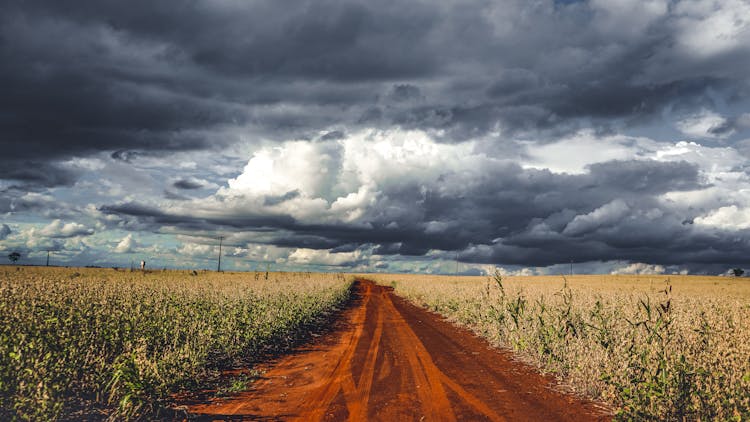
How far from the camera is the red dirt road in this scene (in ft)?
23.6

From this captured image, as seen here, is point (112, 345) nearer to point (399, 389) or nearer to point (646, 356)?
point (399, 389)

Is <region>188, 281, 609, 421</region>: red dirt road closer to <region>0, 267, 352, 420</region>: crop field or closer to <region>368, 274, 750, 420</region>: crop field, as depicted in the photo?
<region>368, 274, 750, 420</region>: crop field

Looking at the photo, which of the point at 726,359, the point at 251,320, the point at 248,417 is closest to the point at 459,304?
the point at 251,320

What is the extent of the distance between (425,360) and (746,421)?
6.72m

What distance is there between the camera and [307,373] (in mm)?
9992

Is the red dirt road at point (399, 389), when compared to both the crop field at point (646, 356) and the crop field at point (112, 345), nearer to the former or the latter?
the crop field at point (646, 356)

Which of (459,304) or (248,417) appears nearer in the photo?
(248,417)

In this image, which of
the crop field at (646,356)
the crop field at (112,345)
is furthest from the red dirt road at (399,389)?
the crop field at (112,345)

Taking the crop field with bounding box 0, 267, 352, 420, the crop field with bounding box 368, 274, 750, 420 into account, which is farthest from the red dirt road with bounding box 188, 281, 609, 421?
the crop field with bounding box 0, 267, 352, 420

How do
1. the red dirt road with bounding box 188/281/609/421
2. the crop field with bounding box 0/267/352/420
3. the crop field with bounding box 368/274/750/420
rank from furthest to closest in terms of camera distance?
the red dirt road with bounding box 188/281/609/421, the crop field with bounding box 368/274/750/420, the crop field with bounding box 0/267/352/420

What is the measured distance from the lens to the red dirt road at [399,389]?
7.20 meters

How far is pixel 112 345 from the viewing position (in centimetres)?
852

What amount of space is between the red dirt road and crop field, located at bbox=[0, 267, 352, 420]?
101 cm

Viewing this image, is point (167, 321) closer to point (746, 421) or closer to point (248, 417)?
point (248, 417)
